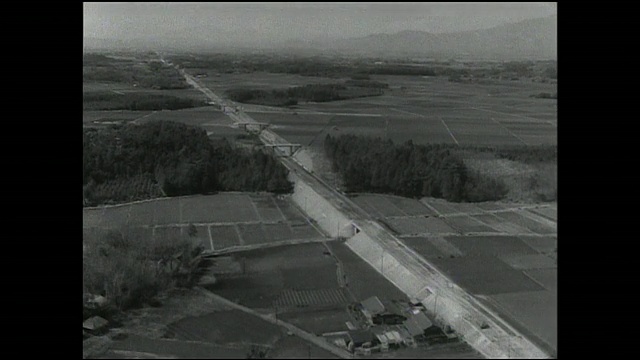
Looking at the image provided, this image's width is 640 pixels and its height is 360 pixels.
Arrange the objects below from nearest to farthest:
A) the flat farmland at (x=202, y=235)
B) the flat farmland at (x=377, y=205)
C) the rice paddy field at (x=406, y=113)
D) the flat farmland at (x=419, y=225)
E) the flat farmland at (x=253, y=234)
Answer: the flat farmland at (x=202, y=235) → the flat farmland at (x=253, y=234) → the flat farmland at (x=419, y=225) → the flat farmland at (x=377, y=205) → the rice paddy field at (x=406, y=113)

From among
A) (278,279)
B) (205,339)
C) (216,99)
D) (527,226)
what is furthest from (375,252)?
(216,99)

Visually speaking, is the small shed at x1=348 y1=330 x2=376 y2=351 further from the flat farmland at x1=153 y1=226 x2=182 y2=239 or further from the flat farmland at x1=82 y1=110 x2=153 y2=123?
the flat farmland at x1=82 y1=110 x2=153 y2=123

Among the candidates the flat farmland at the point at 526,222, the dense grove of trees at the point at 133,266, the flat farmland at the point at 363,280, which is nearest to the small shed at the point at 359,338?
the flat farmland at the point at 363,280

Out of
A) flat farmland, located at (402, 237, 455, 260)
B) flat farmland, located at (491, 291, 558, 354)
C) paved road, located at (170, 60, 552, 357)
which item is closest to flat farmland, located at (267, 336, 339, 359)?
paved road, located at (170, 60, 552, 357)

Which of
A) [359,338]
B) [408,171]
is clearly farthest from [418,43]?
[359,338]

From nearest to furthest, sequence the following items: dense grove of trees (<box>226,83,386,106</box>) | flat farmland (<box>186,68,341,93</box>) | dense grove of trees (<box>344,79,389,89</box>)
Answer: flat farmland (<box>186,68,341,93</box>), dense grove of trees (<box>226,83,386,106</box>), dense grove of trees (<box>344,79,389,89</box>)

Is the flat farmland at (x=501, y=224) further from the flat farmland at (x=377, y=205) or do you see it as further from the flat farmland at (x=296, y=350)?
the flat farmland at (x=296, y=350)

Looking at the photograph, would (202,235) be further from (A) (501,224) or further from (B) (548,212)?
(B) (548,212)
